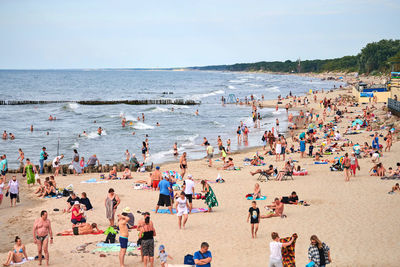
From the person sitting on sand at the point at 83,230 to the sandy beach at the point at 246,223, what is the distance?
0.28 meters

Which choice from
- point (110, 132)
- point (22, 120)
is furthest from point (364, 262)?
point (22, 120)

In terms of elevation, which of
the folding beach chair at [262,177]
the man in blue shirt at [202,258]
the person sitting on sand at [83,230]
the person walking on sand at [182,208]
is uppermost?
the man in blue shirt at [202,258]

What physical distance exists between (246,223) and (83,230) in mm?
5115

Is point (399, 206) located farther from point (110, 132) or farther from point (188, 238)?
point (110, 132)

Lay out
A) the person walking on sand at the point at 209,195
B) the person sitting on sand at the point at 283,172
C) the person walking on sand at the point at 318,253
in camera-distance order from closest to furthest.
Result: the person walking on sand at the point at 318,253, the person walking on sand at the point at 209,195, the person sitting on sand at the point at 283,172

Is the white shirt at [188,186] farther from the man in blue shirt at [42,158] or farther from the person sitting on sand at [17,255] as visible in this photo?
the man in blue shirt at [42,158]

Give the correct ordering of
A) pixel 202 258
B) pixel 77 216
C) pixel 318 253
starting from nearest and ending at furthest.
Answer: pixel 202 258, pixel 318 253, pixel 77 216

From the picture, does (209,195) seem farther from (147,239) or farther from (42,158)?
(42,158)

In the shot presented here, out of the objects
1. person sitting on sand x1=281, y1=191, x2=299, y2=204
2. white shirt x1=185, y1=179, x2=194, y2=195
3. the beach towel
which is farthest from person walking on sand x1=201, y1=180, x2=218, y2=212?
the beach towel

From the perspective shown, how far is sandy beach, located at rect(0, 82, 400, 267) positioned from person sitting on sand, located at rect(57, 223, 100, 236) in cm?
28

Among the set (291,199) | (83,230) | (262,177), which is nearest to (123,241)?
(83,230)

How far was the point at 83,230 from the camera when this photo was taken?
42.4ft

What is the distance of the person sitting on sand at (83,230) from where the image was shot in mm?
12906

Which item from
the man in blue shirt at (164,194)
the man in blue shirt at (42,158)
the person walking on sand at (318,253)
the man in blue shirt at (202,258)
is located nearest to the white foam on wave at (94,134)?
the man in blue shirt at (42,158)
